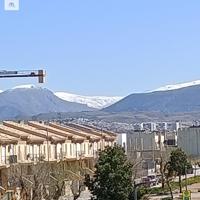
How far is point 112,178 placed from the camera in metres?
32.6

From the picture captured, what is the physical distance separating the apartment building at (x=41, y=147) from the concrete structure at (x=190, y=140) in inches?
1253

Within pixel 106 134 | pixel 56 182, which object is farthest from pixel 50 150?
pixel 106 134

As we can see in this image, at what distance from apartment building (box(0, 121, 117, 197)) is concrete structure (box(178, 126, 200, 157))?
3182 cm

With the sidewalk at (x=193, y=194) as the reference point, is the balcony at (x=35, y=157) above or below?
above

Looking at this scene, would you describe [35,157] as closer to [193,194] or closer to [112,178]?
[193,194]

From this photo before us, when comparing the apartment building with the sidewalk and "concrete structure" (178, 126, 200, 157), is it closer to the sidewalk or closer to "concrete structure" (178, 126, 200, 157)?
the sidewalk

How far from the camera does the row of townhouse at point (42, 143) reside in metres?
52.6

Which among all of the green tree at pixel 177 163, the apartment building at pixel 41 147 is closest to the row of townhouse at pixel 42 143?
the apartment building at pixel 41 147

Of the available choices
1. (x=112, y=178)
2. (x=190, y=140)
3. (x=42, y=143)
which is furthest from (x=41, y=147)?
(x=190, y=140)

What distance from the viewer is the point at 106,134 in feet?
254

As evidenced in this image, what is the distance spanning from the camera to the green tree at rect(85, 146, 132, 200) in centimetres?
3259

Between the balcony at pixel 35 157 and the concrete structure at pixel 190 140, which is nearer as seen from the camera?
the balcony at pixel 35 157

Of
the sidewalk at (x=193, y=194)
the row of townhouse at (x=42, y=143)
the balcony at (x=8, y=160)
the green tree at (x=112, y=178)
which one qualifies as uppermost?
the row of townhouse at (x=42, y=143)

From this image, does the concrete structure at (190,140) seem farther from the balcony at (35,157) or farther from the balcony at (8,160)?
the balcony at (8,160)
